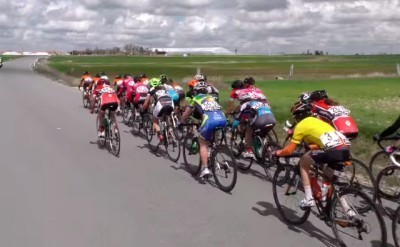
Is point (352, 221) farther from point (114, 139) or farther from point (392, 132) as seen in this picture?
point (114, 139)

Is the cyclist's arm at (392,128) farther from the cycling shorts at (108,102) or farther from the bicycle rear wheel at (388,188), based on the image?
the cycling shorts at (108,102)

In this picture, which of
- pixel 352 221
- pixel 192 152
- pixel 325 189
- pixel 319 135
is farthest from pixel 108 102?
pixel 352 221

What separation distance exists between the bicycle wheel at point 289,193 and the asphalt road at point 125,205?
140 millimetres

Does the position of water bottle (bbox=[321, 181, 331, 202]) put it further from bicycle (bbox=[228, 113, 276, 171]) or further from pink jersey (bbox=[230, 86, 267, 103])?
pink jersey (bbox=[230, 86, 267, 103])

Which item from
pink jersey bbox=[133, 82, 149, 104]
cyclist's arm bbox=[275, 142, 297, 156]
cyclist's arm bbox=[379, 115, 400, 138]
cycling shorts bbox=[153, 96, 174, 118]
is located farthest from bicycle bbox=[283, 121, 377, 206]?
pink jersey bbox=[133, 82, 149, 104]

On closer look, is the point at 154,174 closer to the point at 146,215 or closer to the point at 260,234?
the point at 146,215

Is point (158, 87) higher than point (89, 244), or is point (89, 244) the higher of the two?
point (158, 87)

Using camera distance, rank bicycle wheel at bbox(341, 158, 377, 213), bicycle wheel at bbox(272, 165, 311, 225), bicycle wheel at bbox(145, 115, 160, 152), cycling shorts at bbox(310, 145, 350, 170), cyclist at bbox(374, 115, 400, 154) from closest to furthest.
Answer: cycling shorts at bbox(310, 145, 350, 170)
bicycle wheel at bbox(272, 165, 311, 225)
bicycle wheel at bbox(341, 158, 377, 213)
cyclist at bbox(374, 115, 400, 154)
bicycle wheel at bbox(145, 115, 160, 152)

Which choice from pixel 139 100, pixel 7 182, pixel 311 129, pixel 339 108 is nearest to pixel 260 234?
pixel 311 129

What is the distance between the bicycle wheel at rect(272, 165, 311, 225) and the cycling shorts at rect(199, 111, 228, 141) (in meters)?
1.62

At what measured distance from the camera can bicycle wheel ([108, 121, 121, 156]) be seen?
Result: 9.82 metres

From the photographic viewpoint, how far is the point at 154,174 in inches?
325

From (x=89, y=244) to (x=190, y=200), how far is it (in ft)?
6.61

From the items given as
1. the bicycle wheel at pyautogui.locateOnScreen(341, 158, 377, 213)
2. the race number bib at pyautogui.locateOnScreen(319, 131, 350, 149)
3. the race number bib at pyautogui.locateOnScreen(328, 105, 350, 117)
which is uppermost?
the race number bib at pyautogui.locateOnScreen(328, 105, 350, 117)
